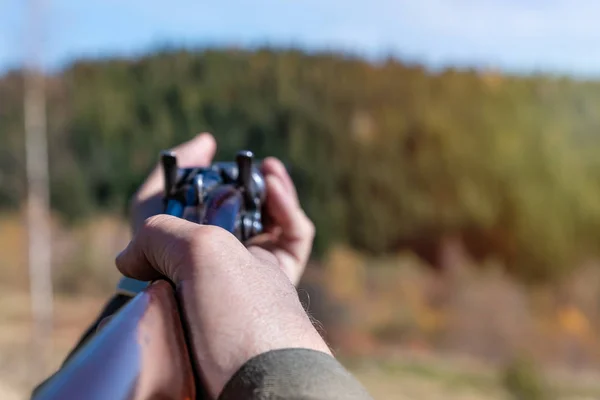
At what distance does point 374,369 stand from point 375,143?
2.48 m

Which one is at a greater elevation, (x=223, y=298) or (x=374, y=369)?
(x=223, y=298)

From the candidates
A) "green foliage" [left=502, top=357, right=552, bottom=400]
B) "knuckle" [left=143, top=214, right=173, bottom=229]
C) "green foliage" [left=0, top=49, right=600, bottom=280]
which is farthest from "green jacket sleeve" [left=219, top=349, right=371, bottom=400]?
"green foliage" [left=0, top=49, right=600, bottom=280]

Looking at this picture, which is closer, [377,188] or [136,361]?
[136,361]

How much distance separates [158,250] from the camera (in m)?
0.41

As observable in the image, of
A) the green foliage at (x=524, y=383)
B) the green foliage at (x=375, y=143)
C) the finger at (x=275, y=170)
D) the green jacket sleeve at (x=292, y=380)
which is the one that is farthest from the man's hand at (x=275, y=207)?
the green foliage at (x=375, y=143)

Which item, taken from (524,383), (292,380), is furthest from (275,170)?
(524,383)

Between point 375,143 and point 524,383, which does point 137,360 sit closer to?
point 524,383

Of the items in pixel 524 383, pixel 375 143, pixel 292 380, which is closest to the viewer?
pixel 292 380

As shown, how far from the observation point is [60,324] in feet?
23.9

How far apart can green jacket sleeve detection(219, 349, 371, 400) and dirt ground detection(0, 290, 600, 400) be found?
16.9 feet

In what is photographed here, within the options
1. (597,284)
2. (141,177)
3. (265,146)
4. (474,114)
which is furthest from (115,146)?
(597,284)

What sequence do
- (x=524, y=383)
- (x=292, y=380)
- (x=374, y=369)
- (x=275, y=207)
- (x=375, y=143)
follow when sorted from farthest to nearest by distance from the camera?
(x=375, y=143), (x=374, y=369), (x=524, y=383), (x=275, y=207), (x=292, y=380)

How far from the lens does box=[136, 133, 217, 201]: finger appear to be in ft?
2.67

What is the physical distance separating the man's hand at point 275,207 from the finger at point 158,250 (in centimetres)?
35
